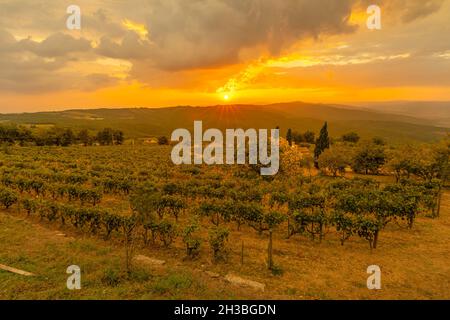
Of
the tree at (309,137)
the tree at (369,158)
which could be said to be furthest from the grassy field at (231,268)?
the tree at (309,137)

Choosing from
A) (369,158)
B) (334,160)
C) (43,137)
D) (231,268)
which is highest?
(43,137)

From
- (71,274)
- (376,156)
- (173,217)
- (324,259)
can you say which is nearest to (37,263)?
(71,274)

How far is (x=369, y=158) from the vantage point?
52375mm

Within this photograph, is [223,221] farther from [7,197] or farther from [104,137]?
[104,137]

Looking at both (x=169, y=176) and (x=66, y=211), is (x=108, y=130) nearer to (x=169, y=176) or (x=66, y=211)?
(x=169, y=176)

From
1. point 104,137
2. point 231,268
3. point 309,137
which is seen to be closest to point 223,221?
point 231,268

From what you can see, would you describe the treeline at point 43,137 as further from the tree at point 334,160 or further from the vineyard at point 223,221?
the tree at point 334,160

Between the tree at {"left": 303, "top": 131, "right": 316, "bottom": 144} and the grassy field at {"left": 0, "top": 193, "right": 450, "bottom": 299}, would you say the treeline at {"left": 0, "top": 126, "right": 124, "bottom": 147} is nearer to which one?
the tree at {"left": 303, "top": 131, "right": 316, "bottom": 144}

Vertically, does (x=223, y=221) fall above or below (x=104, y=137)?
below

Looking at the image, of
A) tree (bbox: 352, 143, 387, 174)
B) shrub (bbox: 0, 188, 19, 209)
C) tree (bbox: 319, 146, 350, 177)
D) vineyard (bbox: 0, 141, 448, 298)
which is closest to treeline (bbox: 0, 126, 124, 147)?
vineyard (bbox: 0, 141, 448, 298)

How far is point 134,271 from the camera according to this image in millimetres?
12469

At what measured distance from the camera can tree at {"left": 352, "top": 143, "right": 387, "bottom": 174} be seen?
170ft

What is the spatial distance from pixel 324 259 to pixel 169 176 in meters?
26.6

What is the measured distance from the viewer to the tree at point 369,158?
51844 millimetres
